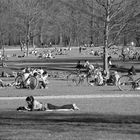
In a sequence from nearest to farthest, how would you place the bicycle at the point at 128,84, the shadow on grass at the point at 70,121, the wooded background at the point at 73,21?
the shadow on grass at the point at 70,121 → the bicycle at the point at 128,84 → the wooded background at the point at 73,21

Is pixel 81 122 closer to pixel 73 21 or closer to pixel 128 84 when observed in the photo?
pixel 128 84

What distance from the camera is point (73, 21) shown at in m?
69.1

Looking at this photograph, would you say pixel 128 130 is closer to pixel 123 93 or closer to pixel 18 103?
pixel 18 103

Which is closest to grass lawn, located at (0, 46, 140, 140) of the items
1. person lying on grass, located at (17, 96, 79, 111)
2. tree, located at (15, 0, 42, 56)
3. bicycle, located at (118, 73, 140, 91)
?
person lying on grass, located at (17, 96, 79, 111)

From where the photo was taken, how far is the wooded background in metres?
28.0

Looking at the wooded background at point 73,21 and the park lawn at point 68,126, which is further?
the wooded background at point 73,21

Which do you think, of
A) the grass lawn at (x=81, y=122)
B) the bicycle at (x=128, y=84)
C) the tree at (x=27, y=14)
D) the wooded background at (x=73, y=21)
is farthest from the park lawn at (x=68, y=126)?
the tree at (x=27, y=14)

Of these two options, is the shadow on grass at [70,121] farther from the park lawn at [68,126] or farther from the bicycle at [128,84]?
the bicycle at [128,84]

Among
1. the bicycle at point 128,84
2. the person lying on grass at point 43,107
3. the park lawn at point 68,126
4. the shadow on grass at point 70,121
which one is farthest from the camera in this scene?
the bicycle at point 128,84

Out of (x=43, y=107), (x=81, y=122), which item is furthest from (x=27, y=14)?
(x=81, y=122)

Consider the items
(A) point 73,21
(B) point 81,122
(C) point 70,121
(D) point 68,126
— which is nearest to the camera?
(D) point 68,126

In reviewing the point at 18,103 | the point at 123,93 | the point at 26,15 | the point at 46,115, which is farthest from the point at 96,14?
the point at 26,15

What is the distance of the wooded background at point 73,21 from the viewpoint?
28.0 metres

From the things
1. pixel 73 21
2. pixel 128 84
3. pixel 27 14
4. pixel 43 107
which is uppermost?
pixel 73 21
